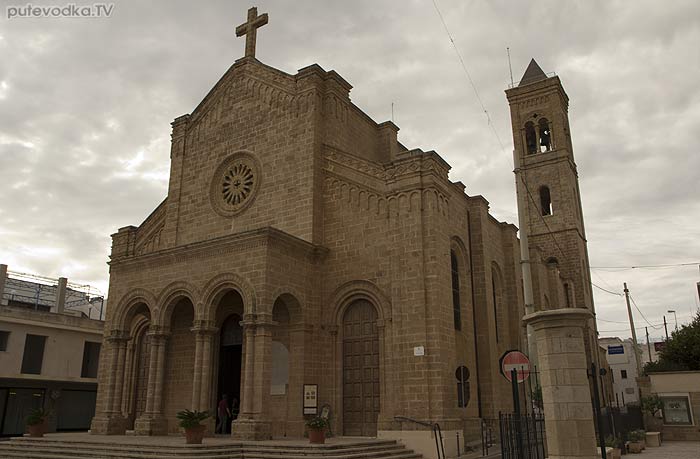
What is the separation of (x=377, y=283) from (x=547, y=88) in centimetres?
3029

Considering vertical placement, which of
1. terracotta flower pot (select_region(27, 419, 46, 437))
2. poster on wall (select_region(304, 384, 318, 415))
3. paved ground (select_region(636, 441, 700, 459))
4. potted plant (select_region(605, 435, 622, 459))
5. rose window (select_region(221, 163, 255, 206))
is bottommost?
paved ground (select_region(636, 441, 700, 459))

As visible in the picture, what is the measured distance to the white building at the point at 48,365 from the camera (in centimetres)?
2981

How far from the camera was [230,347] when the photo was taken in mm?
21672

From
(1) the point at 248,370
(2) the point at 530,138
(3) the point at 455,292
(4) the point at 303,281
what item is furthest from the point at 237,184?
(2) the point at 530,138

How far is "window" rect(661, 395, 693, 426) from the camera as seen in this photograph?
26.2 m

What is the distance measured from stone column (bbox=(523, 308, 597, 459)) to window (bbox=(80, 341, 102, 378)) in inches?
1221

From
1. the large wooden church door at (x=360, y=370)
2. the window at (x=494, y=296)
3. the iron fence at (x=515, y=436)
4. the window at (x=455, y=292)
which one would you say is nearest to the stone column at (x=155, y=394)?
the large wooden church door at (x=360, y=370)

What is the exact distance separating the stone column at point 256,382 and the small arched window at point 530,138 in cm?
3201

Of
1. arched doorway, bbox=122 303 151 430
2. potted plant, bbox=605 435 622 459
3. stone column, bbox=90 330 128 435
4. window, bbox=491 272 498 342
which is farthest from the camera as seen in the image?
window, bbox=491 272 498 342

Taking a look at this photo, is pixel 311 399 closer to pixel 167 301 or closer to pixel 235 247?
pixel 235 247

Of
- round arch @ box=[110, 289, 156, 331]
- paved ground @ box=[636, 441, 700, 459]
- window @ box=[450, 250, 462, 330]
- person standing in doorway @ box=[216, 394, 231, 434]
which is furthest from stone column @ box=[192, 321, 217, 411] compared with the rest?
paved ground @ box=[636, 441, 700, 459]

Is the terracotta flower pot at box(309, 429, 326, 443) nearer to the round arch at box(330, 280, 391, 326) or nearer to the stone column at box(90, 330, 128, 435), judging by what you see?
the round arch at box(330, 280, 391, 326)

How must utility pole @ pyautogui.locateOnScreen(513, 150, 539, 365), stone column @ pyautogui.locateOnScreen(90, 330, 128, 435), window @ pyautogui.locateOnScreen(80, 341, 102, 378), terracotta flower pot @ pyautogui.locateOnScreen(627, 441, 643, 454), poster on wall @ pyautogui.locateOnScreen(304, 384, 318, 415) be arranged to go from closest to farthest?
1. utility pole @ pyautogui.locateOnScreen(513, 150, 539, 365)
2. poster on wall @ pyautogui.locateOnScreen(304, 384, 318, 415)
3. stone column @ pyautogui.locateOnScreen(90, 330, 128, 435)
4. terracotta flower pot @ pyautogui.locateOnScreen(627, 441, 643, 454)
5. window @ pyautogui.locateOnScreen(80, 341, 102, 378)

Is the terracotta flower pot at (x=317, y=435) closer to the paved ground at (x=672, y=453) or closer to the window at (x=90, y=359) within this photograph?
the paved ground at (x=672, y=453)
